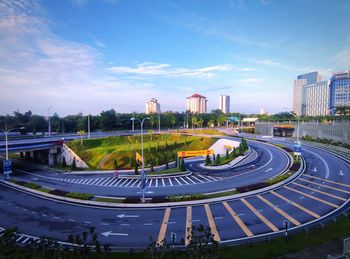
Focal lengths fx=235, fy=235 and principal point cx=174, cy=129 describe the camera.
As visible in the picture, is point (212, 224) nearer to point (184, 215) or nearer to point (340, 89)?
point (184, 215)

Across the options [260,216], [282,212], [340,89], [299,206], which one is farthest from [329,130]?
[340,89]

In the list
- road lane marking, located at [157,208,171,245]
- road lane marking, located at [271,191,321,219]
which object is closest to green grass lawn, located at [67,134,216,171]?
road lane marking, located at [157,208,171,245]

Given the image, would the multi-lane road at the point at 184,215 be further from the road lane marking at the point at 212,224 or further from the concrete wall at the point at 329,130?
the concrete wall at the point at 329,130

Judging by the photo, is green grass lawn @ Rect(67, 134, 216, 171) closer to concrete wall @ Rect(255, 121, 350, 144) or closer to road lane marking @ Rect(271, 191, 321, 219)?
road lane marking @ Rect(271, 191, 321, 219)

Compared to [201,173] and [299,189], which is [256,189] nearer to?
[299,189]

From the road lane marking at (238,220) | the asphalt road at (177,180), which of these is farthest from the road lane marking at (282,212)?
the asphalt road at (177,180)

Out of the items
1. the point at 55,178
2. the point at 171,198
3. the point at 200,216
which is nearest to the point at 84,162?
the point at 55,178
